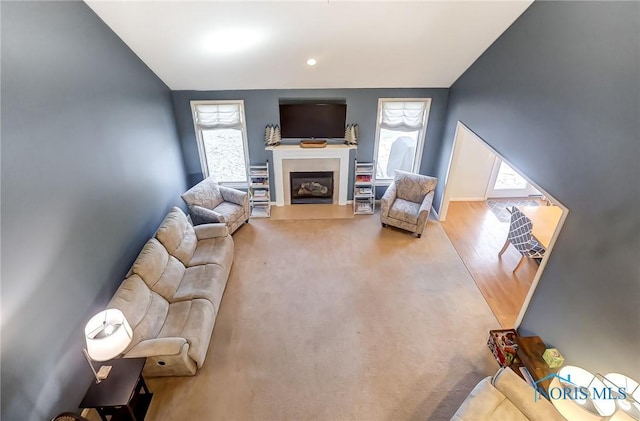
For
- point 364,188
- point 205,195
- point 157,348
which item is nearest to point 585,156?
point 364,188

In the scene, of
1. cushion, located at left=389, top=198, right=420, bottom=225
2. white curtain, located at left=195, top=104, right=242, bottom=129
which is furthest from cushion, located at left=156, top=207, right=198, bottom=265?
cushion, located at left=389, top=198, right=420, bottom=225

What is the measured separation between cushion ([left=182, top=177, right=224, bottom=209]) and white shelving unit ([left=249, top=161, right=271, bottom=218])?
64 centimetres

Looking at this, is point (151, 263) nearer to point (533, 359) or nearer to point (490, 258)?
point (533, 359)

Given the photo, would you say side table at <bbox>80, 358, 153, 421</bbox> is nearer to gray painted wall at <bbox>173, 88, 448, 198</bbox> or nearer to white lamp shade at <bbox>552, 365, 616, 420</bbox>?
white lamp shade at <bbox>552, 365, 616, 420</bbox>

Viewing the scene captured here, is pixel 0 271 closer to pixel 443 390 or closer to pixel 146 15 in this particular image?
pixel 146 15

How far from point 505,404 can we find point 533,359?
75 centimetres

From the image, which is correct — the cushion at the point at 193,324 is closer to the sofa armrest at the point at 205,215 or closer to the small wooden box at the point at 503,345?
the sofa armrest at the point at 205,215

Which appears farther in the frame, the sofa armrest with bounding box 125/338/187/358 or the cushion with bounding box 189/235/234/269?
the cushion with bounding box 189/235/234/269

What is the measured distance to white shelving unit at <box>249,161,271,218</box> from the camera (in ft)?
20.5

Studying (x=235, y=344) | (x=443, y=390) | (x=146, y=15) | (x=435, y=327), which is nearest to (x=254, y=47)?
(x=146, y=15)

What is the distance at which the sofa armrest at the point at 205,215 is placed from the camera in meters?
5.30

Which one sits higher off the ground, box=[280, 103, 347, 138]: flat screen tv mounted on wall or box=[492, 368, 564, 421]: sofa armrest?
box=[280, 103, 347, 138]: flat screen tv mounted on wall

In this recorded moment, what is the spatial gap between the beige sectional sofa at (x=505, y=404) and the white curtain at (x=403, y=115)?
170 inches

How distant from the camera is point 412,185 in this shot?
236 inches
